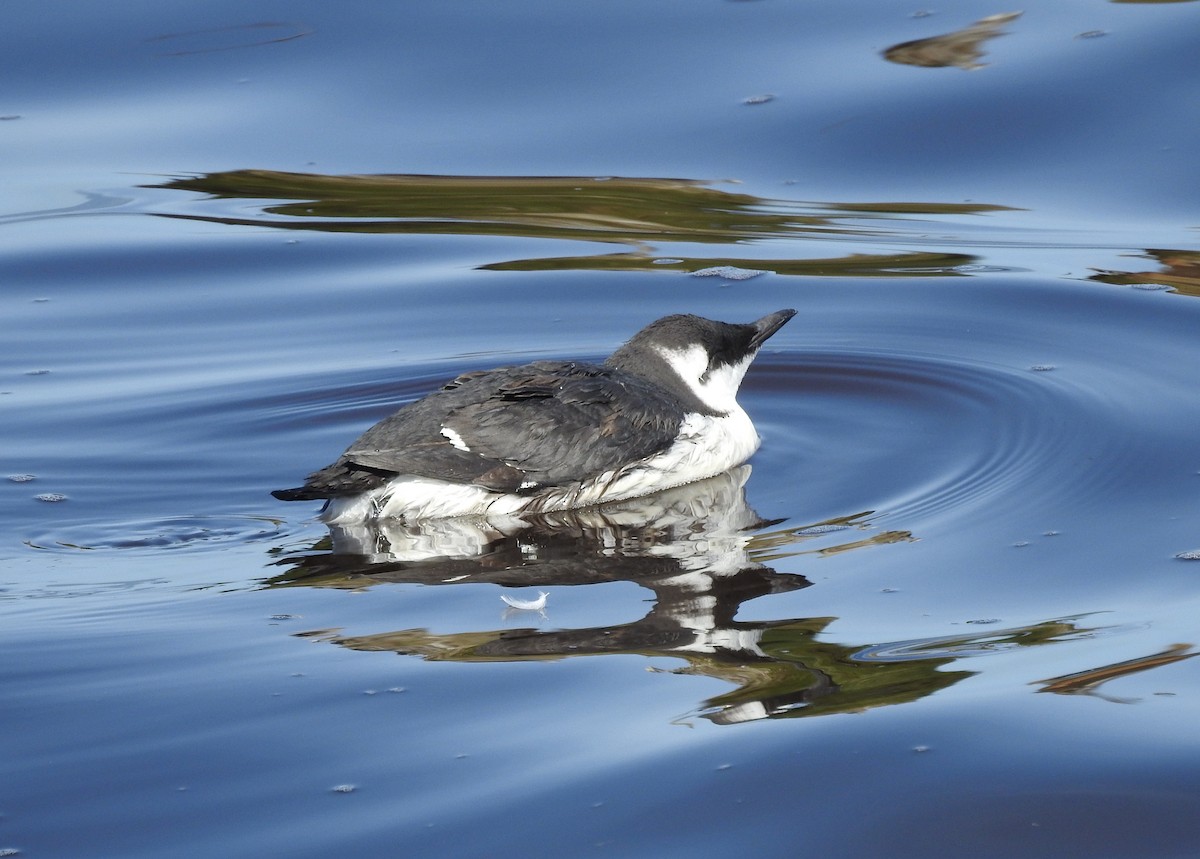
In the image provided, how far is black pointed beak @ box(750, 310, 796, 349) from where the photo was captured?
22.8 feet

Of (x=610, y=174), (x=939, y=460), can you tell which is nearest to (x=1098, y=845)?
(x=939, y=460)

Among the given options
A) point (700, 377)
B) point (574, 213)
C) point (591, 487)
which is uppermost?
point (574, 213)

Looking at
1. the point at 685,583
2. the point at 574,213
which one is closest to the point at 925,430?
the point at 685,583

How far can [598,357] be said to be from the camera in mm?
7648

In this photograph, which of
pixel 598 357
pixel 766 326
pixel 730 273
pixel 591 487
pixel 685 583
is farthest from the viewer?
pixel 730 273

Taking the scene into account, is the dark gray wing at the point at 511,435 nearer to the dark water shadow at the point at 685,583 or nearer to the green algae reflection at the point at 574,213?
the dark water shadow at the point at 685,583

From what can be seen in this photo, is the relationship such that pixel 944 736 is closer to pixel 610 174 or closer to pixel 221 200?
pixel 610 174

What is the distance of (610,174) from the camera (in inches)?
391

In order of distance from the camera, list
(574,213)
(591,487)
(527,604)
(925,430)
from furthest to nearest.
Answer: (574,213), (925,430), (591,487), (527,604)

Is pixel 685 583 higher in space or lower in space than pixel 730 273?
lower

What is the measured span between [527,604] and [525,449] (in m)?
1.10

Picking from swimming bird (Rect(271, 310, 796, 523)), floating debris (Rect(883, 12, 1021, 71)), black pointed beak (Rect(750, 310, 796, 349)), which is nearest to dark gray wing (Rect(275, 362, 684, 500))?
swimming bird (Rect(271, 310, 796, 523))

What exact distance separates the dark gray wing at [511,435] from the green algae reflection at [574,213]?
A: 2.66 m

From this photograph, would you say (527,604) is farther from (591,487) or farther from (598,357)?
(598,357)
